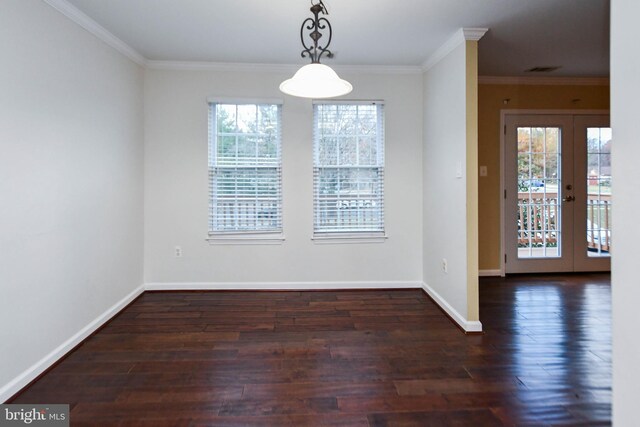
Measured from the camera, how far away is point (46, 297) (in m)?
2.29

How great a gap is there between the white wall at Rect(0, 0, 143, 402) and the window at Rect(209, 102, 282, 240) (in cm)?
87

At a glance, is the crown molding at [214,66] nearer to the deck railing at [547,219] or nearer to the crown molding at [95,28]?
the crown molding at [95,28]

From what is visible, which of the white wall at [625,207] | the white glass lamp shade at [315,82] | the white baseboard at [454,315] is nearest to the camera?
the white wall at [625,207]

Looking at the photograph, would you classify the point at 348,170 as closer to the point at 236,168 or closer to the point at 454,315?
the point at 236,168

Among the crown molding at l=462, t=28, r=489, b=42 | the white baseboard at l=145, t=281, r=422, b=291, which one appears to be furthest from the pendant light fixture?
the white baseboard at l=145, t=281, r=422, b=291

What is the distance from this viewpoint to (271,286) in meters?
3.95

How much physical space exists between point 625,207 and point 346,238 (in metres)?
3.04

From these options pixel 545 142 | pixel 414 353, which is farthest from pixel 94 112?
pixel 545 142

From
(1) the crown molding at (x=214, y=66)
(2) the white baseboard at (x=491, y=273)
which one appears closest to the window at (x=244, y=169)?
(1) the crown molding at (x=214, y=66)

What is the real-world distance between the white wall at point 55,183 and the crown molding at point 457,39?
119 inches

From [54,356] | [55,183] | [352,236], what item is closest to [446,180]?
[352,236]

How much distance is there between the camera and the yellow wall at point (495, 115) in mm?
4461

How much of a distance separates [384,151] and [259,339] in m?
2.39

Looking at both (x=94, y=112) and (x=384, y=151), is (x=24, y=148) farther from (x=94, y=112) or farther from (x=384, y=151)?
(x=384, y=151)
